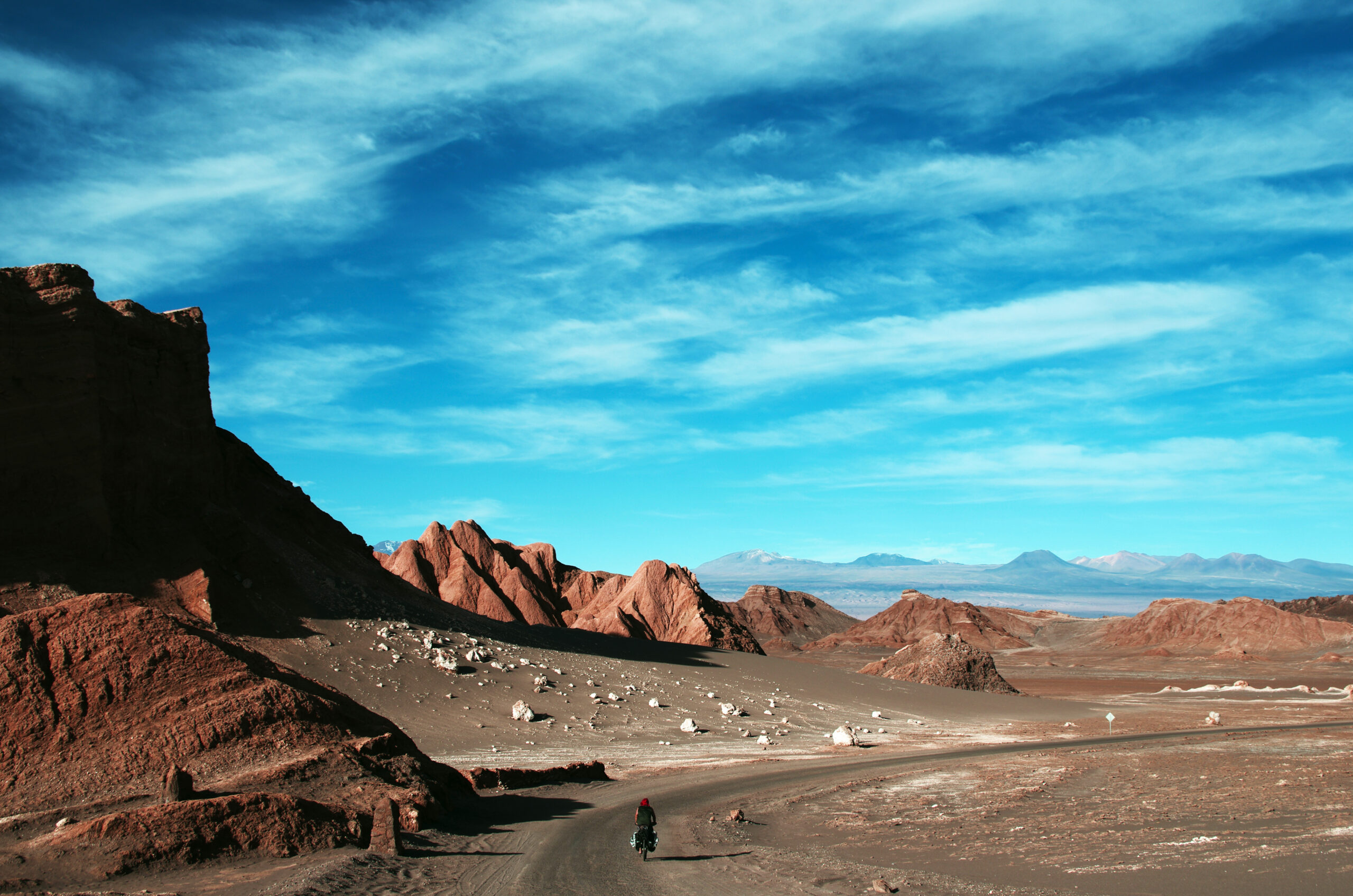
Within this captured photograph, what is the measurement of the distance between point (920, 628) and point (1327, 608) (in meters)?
66.2

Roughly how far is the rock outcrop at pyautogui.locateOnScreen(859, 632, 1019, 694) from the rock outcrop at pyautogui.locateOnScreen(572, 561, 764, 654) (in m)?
17.9

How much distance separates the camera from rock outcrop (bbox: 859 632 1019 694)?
2128 inches

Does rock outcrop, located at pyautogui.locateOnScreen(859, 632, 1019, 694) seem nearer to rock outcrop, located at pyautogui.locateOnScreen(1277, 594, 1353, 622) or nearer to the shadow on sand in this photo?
the shadow on sand

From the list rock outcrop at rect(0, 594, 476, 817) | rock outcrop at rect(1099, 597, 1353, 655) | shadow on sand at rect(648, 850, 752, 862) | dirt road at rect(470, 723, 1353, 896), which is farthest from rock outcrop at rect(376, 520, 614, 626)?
rock outcrop at rect(1099, 597, 1353, 655)

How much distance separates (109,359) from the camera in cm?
2881

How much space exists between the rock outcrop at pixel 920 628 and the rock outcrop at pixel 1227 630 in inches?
608

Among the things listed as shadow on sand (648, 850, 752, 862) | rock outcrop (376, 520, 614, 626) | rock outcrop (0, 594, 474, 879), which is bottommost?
shadow on sand (648, 850, 752, 862)

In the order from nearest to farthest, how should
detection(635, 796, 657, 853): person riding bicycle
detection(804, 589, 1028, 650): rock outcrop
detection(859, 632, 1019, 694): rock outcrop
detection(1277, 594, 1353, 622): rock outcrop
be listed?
detection(635, 796, 657, 853): person riding bicycle, detection(859, 632, 1019, 694): rock outcrop, detection(804, 589, 1028, 650): rock outcrop, detection(1277, 594, 1353, 622): rock outcrop

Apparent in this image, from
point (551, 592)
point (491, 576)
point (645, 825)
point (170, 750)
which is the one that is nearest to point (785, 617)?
point (551, 592)

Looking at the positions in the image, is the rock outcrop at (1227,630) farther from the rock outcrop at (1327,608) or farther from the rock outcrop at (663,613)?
the rock outcrop at (663,613)

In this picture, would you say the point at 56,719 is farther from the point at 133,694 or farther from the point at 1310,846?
the point at 1310,846

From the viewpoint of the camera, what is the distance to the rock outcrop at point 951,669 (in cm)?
5406

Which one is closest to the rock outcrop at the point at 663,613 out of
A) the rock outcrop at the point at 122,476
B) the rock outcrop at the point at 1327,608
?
the rock outcrop at the point at 122,476


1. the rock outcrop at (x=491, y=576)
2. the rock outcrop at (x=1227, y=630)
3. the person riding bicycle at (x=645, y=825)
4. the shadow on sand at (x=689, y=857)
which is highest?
the rock outcrop at (x=491, y=576)
